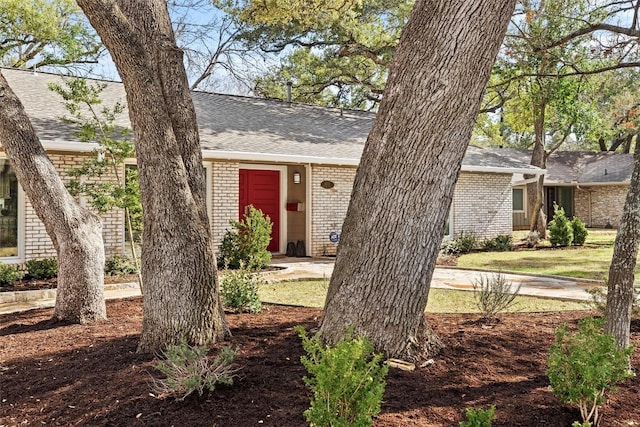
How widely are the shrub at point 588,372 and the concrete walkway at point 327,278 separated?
3.73 m

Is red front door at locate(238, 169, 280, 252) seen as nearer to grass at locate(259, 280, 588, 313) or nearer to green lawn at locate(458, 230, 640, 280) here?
grass at locate(259, 280, 588, 313)

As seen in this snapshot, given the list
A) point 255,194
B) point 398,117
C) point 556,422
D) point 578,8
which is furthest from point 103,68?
point 556,422

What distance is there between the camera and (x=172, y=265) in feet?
13.6

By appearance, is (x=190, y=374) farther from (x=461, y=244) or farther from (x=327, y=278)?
(x=461, y=244)

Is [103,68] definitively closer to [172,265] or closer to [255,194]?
[255,194]

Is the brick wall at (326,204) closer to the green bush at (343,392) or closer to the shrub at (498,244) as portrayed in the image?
the shrub at (498,244)

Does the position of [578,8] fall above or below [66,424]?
above

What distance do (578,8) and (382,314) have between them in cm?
1143

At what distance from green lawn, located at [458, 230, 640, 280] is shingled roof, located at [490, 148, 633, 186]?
10141mm

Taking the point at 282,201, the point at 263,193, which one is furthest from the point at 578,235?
the point at 263,193

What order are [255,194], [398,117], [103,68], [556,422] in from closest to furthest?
1. [556,422]
2. [398,117]
3. [255,194]
4. [103,68]

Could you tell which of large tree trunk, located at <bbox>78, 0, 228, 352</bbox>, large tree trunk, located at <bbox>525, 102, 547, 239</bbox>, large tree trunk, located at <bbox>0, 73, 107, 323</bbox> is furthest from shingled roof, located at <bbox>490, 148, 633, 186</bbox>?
large tree trunk, located at <bbox>78, 0, 228, 352</bbox>

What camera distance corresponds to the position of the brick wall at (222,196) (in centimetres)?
1209

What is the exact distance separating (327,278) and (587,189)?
74.6ft
